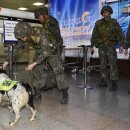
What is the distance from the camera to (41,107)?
325 centimetres

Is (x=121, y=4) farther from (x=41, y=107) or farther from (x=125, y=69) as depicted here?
(x=41, y=107)

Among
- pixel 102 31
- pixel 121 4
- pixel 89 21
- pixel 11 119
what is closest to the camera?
pixel 11 119

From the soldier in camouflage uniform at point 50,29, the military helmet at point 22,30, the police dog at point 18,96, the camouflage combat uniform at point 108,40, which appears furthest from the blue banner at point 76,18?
the police dog at point 18,96

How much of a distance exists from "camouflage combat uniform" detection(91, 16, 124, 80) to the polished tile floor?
2.18 ft

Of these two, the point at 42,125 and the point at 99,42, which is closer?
the point at 42,125

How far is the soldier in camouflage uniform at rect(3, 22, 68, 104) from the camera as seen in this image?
2.75 m

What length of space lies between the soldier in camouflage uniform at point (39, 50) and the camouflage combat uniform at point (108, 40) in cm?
142

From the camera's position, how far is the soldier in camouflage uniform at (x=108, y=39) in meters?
4.35

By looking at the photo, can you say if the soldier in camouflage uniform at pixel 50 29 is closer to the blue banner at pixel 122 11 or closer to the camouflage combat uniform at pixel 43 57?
the camouflage combat uniform at pixel 43 57

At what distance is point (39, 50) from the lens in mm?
3129

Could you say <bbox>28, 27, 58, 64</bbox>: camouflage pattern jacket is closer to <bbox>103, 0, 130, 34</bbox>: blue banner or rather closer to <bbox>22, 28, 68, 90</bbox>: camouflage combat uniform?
<bbox>22, 28, 68, 90</bbox>: camouflage combat uniform

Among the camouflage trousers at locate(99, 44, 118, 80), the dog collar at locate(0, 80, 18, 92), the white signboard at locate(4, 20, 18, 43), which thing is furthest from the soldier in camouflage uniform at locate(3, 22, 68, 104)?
the camouflage trousers at locate(99, 44, 118, 80)

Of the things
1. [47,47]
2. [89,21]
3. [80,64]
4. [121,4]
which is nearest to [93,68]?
[80,64]

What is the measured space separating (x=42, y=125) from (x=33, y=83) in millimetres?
1084
